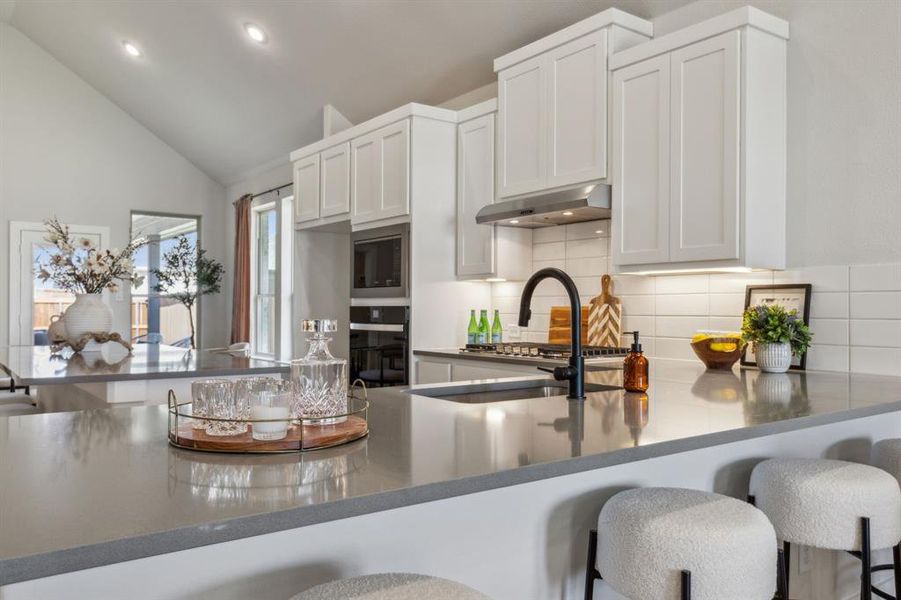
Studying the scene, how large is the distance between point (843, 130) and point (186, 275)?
706 cm

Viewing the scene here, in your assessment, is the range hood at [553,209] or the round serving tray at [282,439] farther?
the range hood at [553,209]

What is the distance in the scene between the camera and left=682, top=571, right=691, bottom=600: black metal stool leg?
1248mm

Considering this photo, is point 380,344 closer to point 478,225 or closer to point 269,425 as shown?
point 478,225

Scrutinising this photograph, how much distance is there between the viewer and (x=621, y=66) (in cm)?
311

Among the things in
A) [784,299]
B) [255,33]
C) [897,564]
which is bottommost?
[897,564]

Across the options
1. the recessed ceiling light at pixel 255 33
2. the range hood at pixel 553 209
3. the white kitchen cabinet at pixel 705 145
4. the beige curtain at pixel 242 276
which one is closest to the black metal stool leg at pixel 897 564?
the white kitchen cabinet at pixel 705 145

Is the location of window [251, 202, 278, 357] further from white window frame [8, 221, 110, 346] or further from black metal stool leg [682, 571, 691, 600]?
black metal stool leg [682, 571, 691, 600]

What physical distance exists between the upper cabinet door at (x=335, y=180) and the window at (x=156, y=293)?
356 cm

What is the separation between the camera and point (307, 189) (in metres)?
5.34

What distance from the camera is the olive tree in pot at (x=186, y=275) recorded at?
7.88 meters

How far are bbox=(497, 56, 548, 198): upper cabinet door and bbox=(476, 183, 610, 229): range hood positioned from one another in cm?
12

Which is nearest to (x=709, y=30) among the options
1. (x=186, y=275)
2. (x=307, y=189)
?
(x=307, y=189)

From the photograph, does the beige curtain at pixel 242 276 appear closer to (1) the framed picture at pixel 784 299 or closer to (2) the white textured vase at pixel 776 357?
(1) the framed picture at pixel 784 299

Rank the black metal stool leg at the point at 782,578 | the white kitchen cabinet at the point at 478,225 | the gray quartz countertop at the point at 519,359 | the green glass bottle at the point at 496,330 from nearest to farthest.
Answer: the black metal stool leg at the point at 782,578
the gray quartz countertop at the point at 519,359
the white kitchen cabinet at the point at 478,225
the green glass bottle at the point at 496,330
